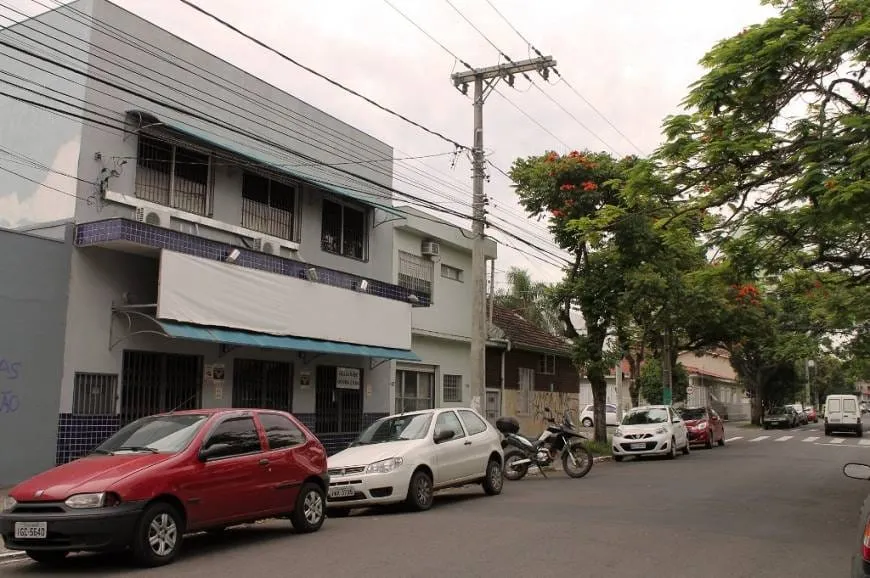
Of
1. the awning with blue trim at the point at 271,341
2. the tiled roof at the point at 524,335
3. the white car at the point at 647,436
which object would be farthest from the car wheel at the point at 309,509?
the tiled roof at the point at 524,335

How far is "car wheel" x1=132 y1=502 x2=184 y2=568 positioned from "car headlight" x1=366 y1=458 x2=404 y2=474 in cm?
365

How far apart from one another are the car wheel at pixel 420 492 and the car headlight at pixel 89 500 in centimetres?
495

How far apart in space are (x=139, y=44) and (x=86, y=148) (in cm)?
240

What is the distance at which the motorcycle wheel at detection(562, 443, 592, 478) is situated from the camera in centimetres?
1669

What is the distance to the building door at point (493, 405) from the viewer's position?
26016mm

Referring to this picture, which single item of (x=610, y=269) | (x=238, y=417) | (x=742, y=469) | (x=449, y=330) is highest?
(x=610, y=269)

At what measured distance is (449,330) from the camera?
78.3 feet

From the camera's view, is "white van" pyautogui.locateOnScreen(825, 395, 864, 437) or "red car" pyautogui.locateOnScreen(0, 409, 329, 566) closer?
"red car" pyautogui.locateOnScreen(0, 409, 329, 566)

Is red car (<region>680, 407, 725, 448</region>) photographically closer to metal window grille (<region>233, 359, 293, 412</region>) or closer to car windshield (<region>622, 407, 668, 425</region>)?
car windshield (<region>622, 407, 668, 425</region>)

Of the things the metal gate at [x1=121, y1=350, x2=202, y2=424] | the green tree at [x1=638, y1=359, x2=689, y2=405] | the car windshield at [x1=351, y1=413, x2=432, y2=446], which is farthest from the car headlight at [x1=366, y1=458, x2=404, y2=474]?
the green tree at [x1=638, y1=359, x2=689, y2=405]

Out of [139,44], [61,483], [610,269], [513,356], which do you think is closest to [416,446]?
[61,483]

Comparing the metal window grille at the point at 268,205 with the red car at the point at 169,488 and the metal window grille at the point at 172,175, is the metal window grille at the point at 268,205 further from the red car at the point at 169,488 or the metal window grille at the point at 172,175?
the red car at the point at 169,488

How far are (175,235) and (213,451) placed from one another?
624 centimetres

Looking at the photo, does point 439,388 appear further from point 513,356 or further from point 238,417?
point 238,417
